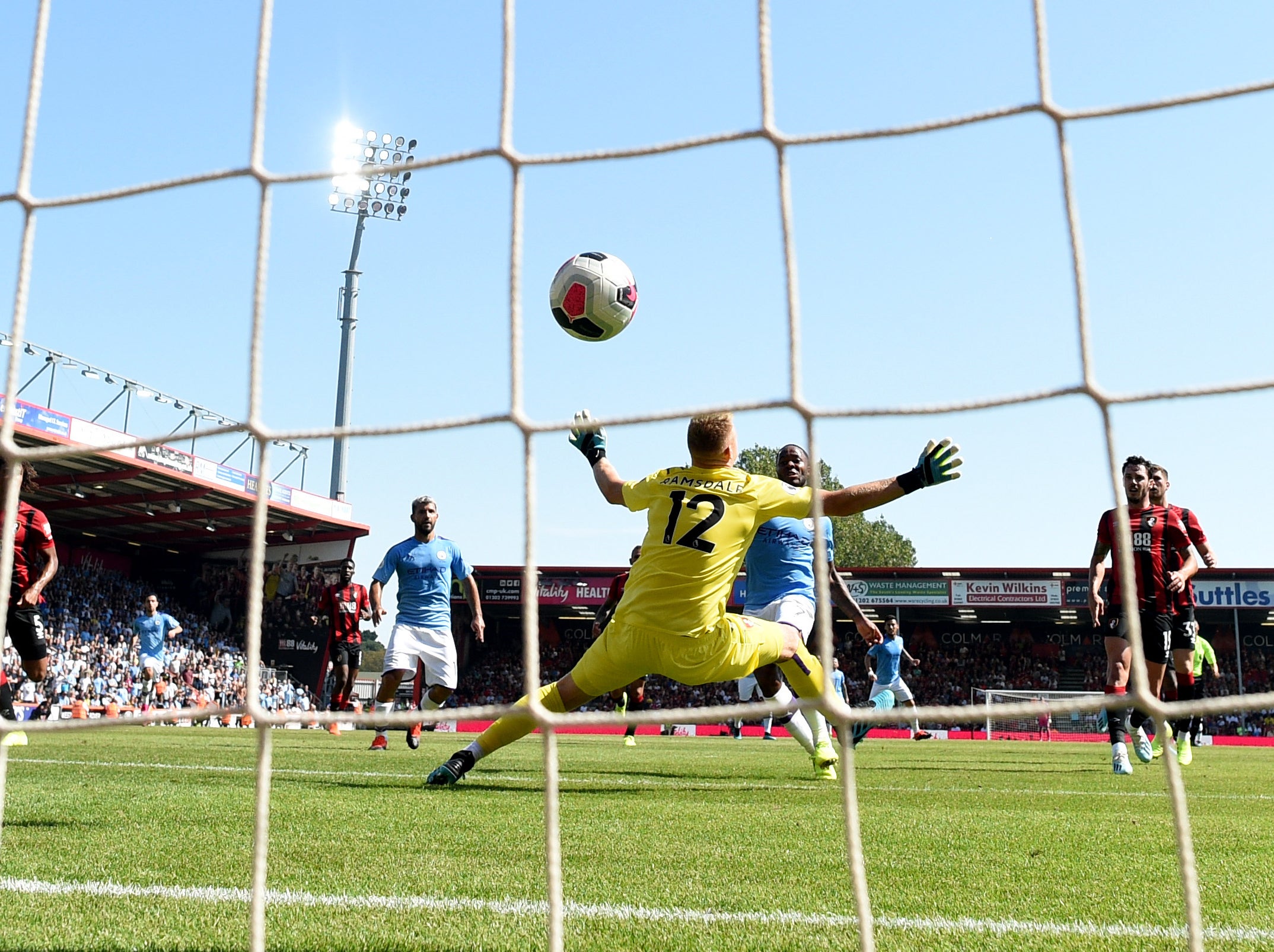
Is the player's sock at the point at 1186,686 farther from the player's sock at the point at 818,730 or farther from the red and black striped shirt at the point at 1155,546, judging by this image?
the player's sock at the point at 818,730

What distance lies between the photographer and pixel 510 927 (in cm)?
255

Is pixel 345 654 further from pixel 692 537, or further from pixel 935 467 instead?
pixel 935 467

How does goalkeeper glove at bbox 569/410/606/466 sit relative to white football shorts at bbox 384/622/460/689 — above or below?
above

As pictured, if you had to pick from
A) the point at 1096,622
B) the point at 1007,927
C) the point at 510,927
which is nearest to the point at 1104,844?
the point at 1007,927

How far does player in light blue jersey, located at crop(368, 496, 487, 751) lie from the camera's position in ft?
29.0

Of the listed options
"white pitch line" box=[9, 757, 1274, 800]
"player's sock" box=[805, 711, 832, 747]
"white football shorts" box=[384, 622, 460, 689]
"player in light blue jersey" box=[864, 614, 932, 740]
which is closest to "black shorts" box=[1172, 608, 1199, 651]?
"white pitch line" box=[9, 757, 1274, 800]

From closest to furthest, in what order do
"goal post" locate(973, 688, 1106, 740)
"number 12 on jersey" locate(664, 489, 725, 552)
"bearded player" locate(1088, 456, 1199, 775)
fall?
1. "number 12 on jersey" locate(664, 489, 725, 552)
2. "bearded player" locate(1088, 456, 1199, 775)
3. "goal post" locate(973, 688, 1106, 740)

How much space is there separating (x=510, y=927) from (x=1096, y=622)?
5732 millimetres

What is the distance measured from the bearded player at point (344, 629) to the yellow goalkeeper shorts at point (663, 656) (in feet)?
26.7

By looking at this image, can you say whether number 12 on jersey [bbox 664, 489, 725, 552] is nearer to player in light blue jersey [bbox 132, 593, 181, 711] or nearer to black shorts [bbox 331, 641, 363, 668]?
black shorts [bbox 331, 641, 363, 668]

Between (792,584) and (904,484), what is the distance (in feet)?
11.1

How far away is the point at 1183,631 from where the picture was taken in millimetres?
7574

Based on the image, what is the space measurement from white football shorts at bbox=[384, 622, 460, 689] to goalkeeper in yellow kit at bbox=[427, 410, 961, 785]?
4.63 metres

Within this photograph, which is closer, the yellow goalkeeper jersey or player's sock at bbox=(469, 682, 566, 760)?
the yellow goalkeeper jersey
